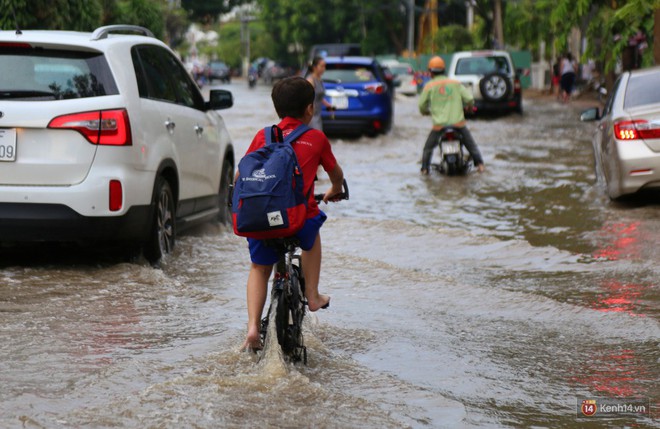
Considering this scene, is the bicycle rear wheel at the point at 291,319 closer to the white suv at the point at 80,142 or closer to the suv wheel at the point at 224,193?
the white suv at the point at 80,142

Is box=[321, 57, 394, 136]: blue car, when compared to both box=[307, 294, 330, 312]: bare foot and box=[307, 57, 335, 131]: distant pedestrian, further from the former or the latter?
box=[307, 294, 330, 312]: bare foot

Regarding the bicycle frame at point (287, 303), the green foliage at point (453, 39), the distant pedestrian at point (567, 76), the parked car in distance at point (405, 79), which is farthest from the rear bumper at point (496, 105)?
the green foliage at point (453, 39)

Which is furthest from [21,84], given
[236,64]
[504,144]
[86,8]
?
[236,64]

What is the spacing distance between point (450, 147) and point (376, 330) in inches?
399

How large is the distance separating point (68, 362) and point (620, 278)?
4.49 metres

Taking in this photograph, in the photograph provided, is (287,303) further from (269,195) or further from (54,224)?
(54,224)

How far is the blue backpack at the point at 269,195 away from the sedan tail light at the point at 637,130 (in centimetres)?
710

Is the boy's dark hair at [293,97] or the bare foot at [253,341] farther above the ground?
the boy's dark hair at [293,97]

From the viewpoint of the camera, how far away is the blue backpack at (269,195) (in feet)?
17.6

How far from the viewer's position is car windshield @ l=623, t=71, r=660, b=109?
40.7 feet

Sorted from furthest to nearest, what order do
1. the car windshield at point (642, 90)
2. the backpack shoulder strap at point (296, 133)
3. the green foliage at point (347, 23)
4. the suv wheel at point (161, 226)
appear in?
the green foliage at point (347, 23), the car windshield at point (642, 90), the suv wheel at point (161, 226), the backpack shoulder strap at point (296, 133)

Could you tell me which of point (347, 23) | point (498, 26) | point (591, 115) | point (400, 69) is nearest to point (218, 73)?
point (347, 23)

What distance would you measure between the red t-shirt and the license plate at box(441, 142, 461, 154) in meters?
11.4

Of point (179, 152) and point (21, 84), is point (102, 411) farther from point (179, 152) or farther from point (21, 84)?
point (179, 152)
